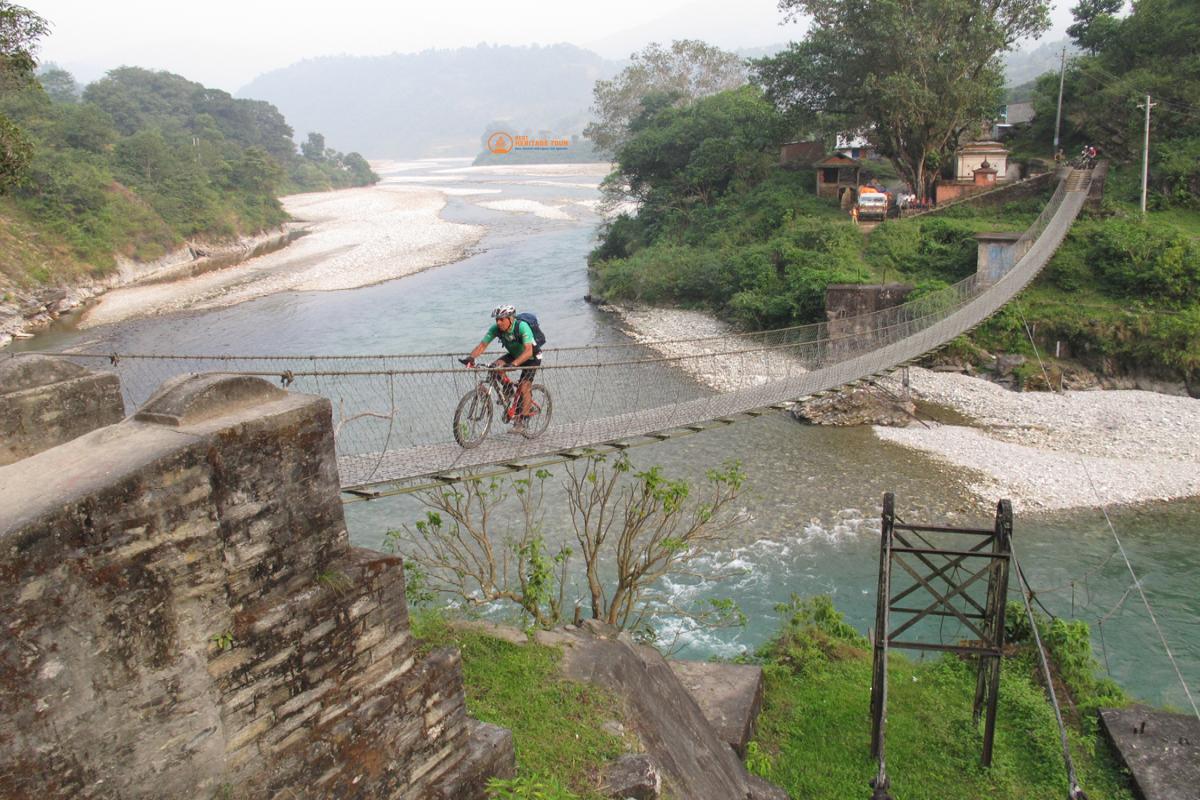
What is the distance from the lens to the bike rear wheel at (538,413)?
23.4ft

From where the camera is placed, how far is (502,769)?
3.88 m

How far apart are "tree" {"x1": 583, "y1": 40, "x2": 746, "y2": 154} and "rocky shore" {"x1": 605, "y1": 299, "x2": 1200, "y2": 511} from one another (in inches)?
936

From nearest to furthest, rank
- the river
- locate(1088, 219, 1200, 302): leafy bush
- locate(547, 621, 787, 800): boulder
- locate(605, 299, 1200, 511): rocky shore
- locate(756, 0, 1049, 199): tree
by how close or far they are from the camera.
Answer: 1. locate(547, 621, 787, 800): boulder
2. the river
3. locate(605, 299, 1200, 511): rocky shore
4. locate(1088, 219, 1200, 302): leafy bush
5. locate(756, 0, 1049, 199): tree

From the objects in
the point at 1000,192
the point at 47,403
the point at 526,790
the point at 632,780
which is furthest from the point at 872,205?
the point at 47,403

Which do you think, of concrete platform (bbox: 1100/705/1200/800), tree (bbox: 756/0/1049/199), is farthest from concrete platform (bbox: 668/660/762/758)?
tree (bbox: 756/0/1049/199)

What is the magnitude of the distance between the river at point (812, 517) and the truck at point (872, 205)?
7552mm

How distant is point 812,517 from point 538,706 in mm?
7281

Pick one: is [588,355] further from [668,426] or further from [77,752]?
[77,752]

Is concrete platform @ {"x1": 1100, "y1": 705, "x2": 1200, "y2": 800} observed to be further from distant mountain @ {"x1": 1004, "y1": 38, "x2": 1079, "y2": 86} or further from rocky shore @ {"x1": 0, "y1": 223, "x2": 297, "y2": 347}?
distant mountain @ {"x1": 1004, "y1": 38, "x2": 1079, "y2": 86}

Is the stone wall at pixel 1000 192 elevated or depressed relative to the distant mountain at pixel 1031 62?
depressed

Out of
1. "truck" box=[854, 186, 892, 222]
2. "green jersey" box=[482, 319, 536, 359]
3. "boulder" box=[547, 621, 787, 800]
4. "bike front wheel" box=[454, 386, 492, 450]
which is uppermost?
"truck" box=[854, 186, 892, 222]

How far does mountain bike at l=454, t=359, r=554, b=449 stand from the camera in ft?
22.0

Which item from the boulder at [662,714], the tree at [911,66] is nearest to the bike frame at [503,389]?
the boulder at [662,714]

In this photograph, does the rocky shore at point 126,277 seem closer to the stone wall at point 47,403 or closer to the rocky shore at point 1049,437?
the rocky shore at point 1049,437
